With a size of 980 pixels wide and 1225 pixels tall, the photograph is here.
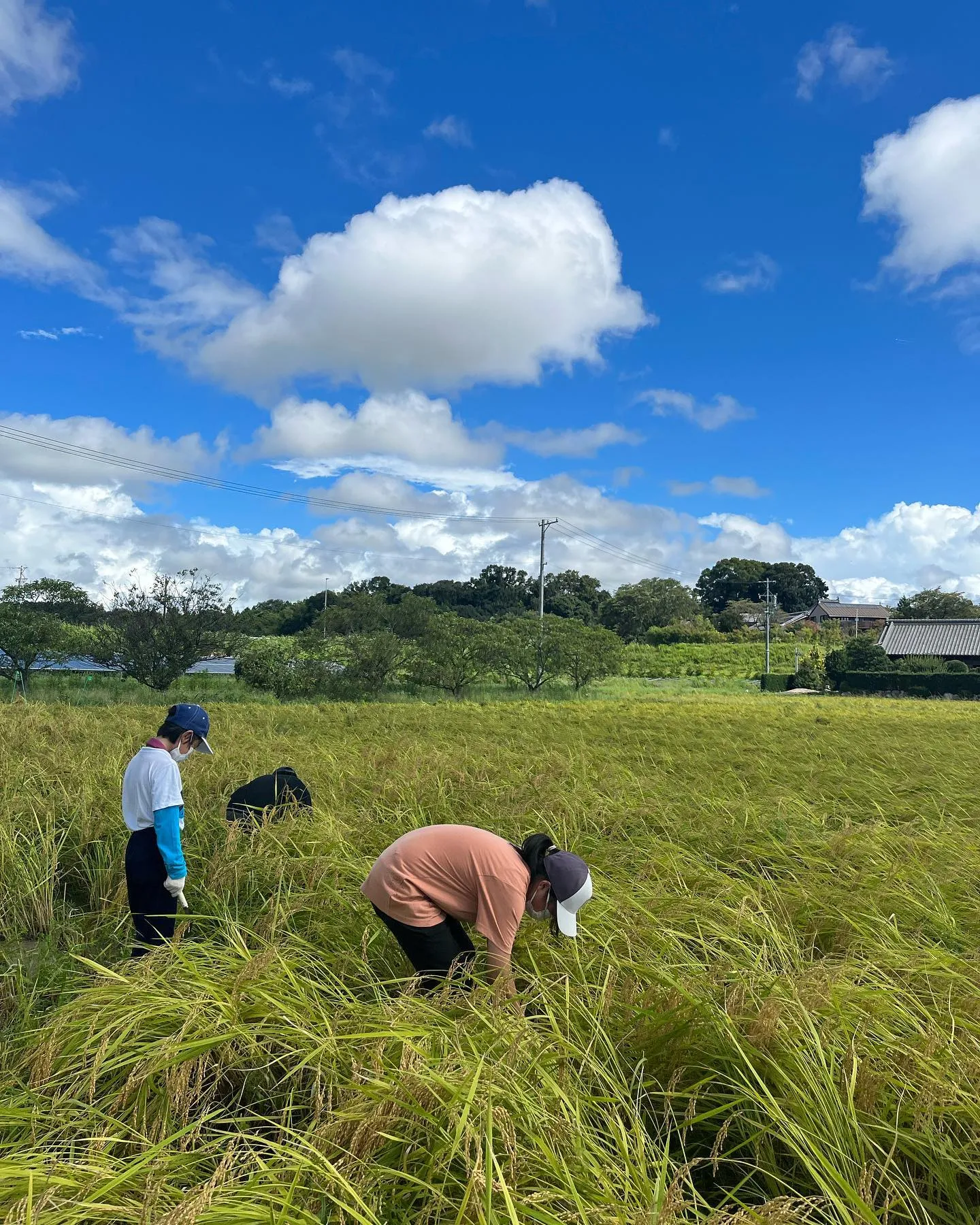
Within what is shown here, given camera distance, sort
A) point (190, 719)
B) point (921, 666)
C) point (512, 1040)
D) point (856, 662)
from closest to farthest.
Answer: point (512, 1040)
point (190, 719)
point (921, 666)
point (856, 662)

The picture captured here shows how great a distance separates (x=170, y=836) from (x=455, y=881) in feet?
5.21

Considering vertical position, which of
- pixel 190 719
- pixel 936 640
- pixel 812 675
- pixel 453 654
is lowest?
pixel 812 675

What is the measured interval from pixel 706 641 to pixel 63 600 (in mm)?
39873

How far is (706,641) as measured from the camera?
52344 millimetres

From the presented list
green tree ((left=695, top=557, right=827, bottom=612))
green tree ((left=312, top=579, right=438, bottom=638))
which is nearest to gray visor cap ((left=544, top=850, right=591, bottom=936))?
green tree ((left=312, top=579, right=438, bottom=638))

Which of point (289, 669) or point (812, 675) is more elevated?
point (289, 669)

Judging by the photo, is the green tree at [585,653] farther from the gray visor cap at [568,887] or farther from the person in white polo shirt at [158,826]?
the gray visor cap at [568,887]

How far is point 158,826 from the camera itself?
369 cm

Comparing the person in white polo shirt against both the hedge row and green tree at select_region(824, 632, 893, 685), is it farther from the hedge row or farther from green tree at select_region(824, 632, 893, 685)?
green tree at select_region(824, 632, 893, 685)

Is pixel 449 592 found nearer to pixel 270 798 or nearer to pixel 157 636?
pixel 157 636

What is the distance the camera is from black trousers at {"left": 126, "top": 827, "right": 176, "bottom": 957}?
12.4ft

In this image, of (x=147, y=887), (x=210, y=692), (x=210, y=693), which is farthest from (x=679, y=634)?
(x=147, y=887)

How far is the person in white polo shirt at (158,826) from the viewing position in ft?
12.1

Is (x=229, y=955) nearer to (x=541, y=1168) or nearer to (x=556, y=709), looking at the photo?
(x=541, y=1168)
